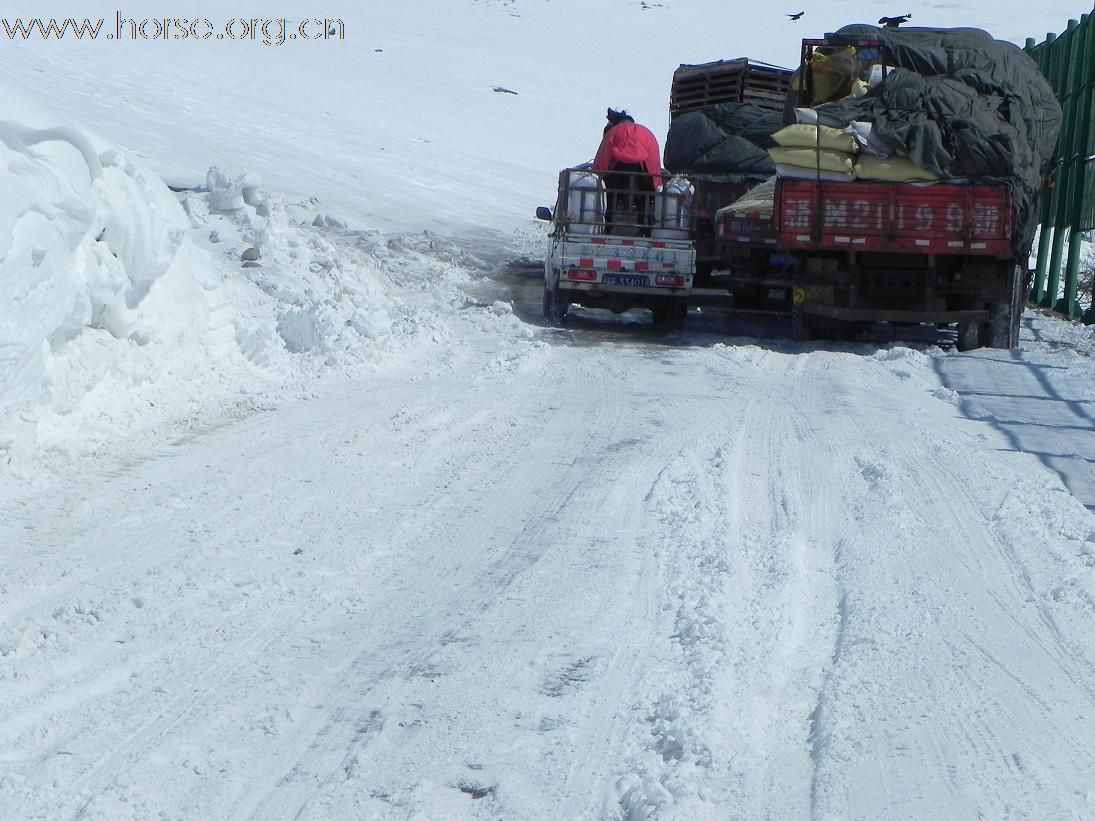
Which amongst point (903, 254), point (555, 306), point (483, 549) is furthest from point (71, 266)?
point (903, 254)

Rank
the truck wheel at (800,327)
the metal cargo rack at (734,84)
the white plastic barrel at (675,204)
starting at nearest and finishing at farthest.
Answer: the truck wheel at (800,327)
the white plastic barrel at (675,204)
the metal cargo rack at (734,84)

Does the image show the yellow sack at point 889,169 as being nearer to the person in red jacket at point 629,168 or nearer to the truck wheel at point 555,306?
the person in red jacket at point 629,168

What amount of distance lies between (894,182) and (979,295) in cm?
139

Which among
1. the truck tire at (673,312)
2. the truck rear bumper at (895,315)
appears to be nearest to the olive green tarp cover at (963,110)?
the truck rear bumper at (895,315)

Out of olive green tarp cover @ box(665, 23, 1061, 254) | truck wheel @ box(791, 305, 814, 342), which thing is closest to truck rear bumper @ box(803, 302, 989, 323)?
truck wheel @ box(791, 305, 814, 342)

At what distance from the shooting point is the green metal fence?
1634 cm

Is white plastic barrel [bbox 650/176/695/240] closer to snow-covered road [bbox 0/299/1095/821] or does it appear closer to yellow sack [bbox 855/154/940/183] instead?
yellow sack [bbox 855/154/940/183]

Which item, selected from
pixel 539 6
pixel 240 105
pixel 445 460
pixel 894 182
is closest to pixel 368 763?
pixel 445 460

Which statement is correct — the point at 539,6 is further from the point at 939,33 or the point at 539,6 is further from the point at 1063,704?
the point at 1063,704

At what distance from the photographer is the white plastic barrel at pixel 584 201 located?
14336mm

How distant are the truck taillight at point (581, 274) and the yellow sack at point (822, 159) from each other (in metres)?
2.37

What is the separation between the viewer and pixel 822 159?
506 inches

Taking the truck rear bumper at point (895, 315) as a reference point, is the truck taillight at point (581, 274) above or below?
above

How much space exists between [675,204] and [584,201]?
101 centimetres
